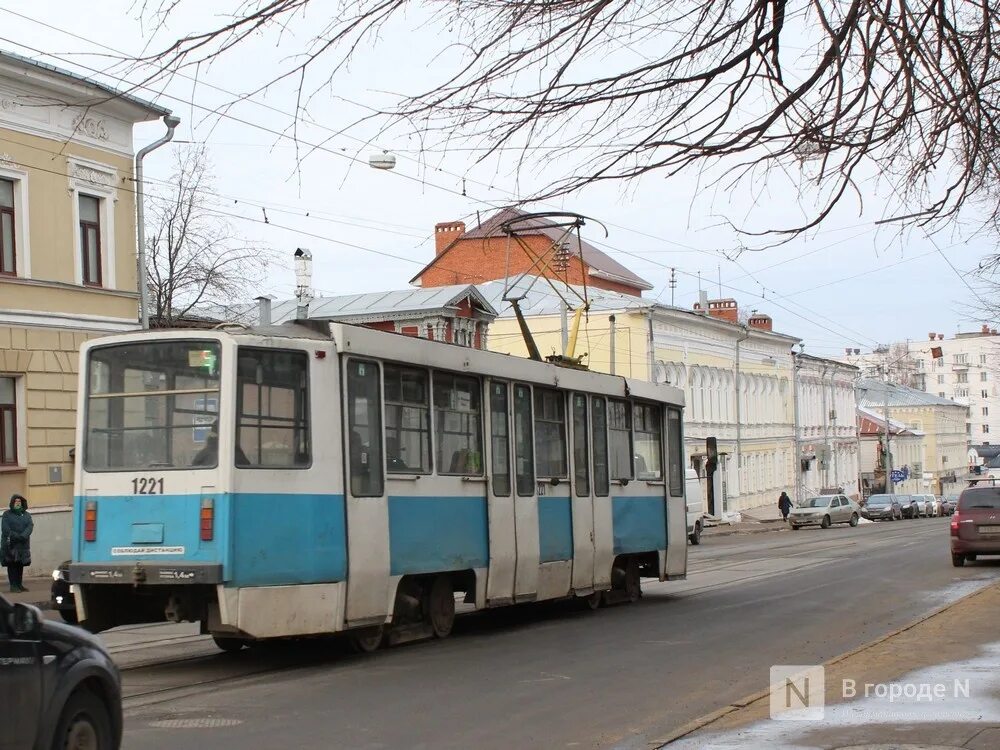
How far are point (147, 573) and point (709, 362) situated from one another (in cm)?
5364

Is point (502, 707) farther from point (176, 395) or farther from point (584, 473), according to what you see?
point (584, 473)

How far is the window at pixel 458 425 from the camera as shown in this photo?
44.3 feet

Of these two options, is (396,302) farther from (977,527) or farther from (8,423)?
(977,527)

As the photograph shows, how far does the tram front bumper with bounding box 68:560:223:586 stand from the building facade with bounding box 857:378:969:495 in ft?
344

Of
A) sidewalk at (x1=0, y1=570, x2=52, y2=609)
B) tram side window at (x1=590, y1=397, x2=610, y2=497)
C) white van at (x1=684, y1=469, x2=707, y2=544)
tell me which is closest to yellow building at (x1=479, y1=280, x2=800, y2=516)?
white van at (x1=684, y1=469, x2=707, y2=544)

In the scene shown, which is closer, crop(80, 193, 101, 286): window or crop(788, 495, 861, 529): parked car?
crop(80, 193, 101, 286): window

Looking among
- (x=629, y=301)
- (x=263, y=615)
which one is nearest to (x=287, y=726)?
(x=263, y=615)

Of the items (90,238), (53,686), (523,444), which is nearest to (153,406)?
(523,444)

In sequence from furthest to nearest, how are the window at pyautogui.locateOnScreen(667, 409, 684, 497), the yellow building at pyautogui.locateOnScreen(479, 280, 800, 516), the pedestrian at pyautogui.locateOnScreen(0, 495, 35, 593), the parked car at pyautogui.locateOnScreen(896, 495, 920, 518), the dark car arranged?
the parked car at pyautogui.locateOnScreen(896, 495, 920, 518)
the yellow building at pyautogui.locateOnScreen(479, 280, 800, 516)
the pedestrian at pyautogui.locateOnScreen(0, 495, 35, 593)
the window at pyautogui.locateOnScreen(667, 409, 684, 497)
the dark car

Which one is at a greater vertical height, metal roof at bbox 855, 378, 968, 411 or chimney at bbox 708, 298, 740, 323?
chimney at bbox 708, 298, 740, 323

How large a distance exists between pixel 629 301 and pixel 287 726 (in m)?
49.7

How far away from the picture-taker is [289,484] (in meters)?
11.4

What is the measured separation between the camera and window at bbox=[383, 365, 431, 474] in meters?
12.7

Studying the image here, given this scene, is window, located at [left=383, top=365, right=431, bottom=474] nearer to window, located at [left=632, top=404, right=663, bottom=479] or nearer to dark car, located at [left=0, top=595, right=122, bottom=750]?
window, located at [left=632, top=404, right=663, bottom=479]
